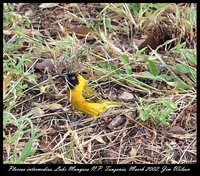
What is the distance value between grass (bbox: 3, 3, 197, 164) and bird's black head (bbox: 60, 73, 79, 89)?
182 mm

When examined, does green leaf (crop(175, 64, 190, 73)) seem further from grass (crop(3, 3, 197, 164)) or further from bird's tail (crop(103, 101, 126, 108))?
bird's tail (crop(103, 101, 126, 108))

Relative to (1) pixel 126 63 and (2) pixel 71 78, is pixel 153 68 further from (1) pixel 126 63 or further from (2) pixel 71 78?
(2) pixel 71 78

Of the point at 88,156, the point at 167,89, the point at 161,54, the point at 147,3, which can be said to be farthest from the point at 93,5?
the point at 88,156

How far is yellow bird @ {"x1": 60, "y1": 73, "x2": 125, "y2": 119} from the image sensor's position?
437 cm

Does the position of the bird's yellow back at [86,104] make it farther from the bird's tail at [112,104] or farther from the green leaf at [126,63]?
the green leaf at [126,63]

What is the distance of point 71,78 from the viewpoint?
452 cm

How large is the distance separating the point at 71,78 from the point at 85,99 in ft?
0.75

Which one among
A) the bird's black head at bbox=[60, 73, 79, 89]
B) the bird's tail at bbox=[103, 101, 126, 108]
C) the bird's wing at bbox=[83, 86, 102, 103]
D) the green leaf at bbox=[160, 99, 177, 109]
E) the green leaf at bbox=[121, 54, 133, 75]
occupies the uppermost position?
the bird's black head at bbox=[60, 73, 79, 89]

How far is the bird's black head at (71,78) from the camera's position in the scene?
4480 millimetres

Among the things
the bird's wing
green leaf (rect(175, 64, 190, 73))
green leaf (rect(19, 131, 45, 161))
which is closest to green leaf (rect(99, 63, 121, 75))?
the bird's wing

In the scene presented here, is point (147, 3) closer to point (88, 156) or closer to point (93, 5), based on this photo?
point (93, 5)

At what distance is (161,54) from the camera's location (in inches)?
200

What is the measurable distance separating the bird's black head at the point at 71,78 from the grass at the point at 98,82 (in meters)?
0.18

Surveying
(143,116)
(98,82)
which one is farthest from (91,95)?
(143,116)
